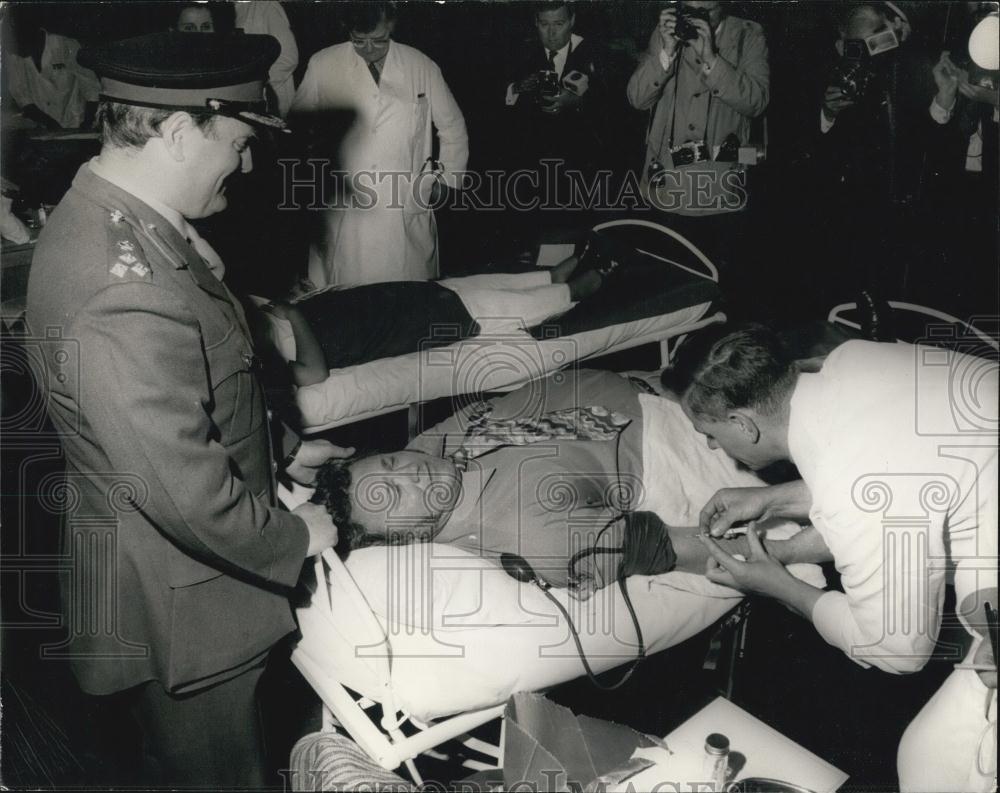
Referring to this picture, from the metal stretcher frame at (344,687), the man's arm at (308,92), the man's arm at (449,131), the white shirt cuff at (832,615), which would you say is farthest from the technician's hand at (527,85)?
the white shirt cuff at (832,615)

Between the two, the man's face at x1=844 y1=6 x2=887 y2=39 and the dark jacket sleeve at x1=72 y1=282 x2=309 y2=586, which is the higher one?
the man's face at x1=844 y1=6 x2=887 y2=39

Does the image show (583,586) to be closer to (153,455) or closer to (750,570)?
(750,570)

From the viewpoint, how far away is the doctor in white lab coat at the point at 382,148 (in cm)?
186

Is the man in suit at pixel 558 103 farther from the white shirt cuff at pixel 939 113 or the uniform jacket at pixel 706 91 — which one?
the white shirt cuff at pixel 939 113

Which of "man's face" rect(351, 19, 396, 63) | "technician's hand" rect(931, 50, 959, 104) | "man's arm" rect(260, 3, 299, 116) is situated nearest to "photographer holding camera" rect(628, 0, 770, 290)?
"technician's hand" rect(931, 50, 959, 104)

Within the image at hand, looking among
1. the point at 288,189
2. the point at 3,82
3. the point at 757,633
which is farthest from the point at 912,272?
the point at 3,82

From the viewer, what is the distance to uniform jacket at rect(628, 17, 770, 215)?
1735 millimetres

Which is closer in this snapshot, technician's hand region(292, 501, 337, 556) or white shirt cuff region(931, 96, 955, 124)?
technician's hand region(292, 501, 337, 556)

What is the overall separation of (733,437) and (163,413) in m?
1.06

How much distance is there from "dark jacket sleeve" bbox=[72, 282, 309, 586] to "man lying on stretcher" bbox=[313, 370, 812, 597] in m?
0.44

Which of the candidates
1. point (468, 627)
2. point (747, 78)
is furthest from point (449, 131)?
point (468, 627)

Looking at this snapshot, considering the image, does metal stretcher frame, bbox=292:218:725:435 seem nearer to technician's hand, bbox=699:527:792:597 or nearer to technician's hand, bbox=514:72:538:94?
technician's hand, bbox=514:72:538:94

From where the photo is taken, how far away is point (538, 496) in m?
1.69

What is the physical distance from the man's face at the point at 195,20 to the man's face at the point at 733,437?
4.13 ft
